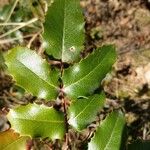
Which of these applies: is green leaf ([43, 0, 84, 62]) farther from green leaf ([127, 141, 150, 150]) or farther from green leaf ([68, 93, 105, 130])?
green leaf ([127, 141, 150, 150])

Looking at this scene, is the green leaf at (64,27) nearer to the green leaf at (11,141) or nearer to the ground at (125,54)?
the green leaf at (11,141)

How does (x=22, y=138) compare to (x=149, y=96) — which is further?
(x=149, y=96)

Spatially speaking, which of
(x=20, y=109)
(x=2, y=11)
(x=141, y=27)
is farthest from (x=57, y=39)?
(x=141, y=27)

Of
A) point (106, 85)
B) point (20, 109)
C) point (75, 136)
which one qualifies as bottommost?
point (75, 136)

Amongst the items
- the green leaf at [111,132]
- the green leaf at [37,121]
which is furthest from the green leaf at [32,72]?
the green leaf at [111,132]

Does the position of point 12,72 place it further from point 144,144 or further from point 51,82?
point 144,144

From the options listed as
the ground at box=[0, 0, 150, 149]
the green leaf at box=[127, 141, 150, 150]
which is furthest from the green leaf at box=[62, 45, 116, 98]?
the ground at box=[0, 0, 150, 149]
